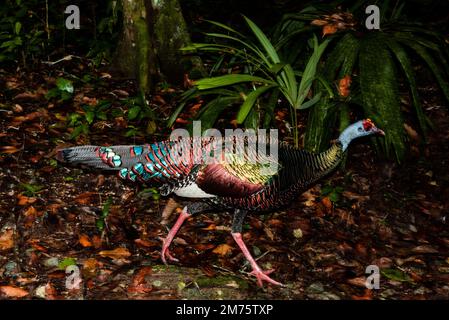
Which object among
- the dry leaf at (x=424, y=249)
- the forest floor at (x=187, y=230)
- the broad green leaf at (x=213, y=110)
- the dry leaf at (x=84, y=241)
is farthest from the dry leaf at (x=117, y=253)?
the dry leaf at (x=424, y=249)

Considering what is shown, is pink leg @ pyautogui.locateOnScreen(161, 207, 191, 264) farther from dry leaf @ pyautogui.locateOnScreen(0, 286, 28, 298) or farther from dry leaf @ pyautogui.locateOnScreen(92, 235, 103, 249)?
dry leaf @ pyautogui.locateOnScreen(0, 286, 28, 298)

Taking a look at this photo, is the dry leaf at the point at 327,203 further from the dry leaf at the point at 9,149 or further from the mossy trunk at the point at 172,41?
the dry leaf at the point at 9,149

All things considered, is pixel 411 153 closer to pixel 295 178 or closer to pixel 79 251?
pixel 295 178

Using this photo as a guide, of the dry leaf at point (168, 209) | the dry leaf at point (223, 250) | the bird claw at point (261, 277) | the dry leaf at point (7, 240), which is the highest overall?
the dry leaf at point (168, 209)

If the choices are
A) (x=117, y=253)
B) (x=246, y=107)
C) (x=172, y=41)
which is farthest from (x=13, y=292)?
(x=172, y=41)

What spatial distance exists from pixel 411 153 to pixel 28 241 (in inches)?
145

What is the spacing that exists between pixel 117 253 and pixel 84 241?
0.27m

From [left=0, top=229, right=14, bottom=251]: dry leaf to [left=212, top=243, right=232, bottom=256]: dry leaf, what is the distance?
1.46 metres

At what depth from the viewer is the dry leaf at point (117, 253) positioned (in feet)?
12.1

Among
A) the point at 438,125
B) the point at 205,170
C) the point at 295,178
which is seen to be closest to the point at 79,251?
the point at 205,170

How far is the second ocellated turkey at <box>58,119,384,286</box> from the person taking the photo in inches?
140

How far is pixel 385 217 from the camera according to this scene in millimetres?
4570

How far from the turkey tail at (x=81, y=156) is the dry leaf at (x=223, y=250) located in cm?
107

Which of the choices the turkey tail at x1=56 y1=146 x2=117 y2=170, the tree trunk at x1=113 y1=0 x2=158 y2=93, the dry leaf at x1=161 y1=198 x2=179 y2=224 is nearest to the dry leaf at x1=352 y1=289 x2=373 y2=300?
the dry leaf at x1=161 y1=198 x2=179 y2=224
